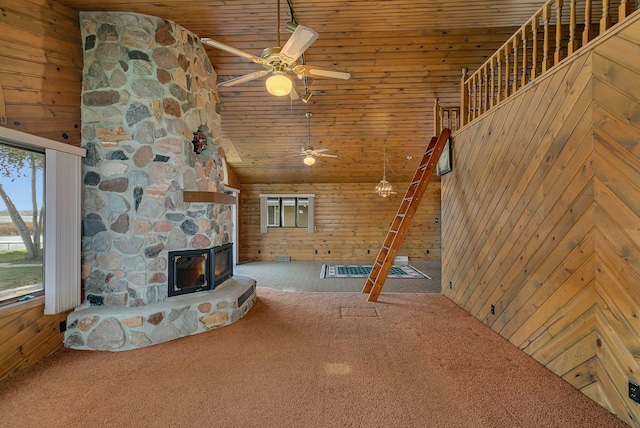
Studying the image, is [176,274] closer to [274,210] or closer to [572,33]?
[572,33]

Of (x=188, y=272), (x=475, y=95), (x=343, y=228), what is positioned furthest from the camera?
(x=343, y=228)

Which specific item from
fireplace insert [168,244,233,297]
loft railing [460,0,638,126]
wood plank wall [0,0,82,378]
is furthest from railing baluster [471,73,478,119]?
wood plank wall [0,0,82,378]

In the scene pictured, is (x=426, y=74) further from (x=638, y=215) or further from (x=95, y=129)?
(x=95, y=129)

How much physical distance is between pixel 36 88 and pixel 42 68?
22 centimetres

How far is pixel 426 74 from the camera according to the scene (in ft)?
14.9

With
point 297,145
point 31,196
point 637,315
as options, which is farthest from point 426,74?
point 31,196

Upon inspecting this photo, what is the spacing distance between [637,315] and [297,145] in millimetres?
5857

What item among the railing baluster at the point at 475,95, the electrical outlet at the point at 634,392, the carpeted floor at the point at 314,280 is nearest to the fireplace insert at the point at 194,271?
the carpeted floor at the point at 314,280

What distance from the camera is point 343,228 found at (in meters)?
8.59

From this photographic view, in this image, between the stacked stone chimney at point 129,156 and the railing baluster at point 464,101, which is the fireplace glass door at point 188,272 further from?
the railing baluster at point 464,101

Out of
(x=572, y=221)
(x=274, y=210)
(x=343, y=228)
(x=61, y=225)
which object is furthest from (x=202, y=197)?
(x=343, y=228)

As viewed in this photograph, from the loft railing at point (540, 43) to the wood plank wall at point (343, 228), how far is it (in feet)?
15.4

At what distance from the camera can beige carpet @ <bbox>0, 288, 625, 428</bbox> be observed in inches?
70.3

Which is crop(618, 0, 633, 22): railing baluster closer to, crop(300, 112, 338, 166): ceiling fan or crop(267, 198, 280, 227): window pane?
crop(300, 112, 338, 166): ceiling fan
